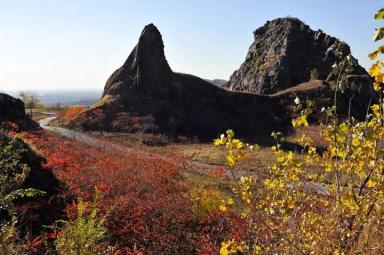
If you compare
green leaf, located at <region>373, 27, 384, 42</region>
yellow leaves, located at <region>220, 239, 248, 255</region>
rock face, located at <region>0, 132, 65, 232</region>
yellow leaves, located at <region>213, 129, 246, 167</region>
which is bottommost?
rock face, located at <region>0, 132, 65, 232</region>

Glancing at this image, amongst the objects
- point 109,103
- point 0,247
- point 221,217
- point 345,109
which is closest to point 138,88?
point 109,103

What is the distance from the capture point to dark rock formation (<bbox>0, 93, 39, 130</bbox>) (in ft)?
122

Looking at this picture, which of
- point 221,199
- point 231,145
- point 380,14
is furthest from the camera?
point 221,199

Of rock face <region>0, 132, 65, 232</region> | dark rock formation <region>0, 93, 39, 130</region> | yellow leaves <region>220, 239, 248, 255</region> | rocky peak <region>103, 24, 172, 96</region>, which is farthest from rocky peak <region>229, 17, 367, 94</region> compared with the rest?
yellow leaves <region>220, 239, 248, 255</region>

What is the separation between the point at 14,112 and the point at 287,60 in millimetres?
51701

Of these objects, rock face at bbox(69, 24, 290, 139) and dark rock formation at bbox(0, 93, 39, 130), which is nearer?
dark rock formation at bbox(0, 93, 39, 130)

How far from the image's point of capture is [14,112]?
39875 mm

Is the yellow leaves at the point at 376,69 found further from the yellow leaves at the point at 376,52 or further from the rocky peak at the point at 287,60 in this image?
the rocky peak at the point at 287,60

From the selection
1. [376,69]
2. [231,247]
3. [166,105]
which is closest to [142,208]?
[231,247]

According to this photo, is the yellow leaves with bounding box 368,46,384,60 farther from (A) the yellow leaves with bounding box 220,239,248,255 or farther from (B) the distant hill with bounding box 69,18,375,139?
(B) the distant hill with bounding box 69,18,375,139

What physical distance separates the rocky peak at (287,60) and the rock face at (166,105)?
373 inches

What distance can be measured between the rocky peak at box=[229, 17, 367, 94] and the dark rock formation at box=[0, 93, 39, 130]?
146 ft

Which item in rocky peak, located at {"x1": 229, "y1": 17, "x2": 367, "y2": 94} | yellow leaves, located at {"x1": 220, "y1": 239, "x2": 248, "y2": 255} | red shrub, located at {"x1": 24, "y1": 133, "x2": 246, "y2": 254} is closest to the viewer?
yellow leaves, located at {"x1": 220, "y1": 239, "x2": 248, "y2": 255}

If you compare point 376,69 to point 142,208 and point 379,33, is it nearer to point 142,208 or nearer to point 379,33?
point 379,33
